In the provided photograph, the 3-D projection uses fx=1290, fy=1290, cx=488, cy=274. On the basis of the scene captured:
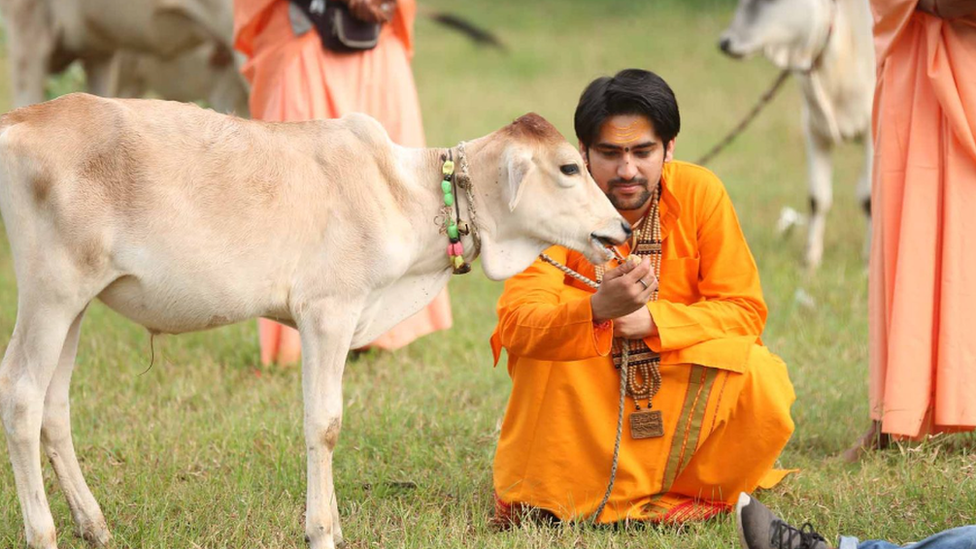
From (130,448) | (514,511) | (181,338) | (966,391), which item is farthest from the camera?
(181,338)

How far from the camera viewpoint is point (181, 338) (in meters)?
5.72

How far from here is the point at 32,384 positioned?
307 centimetres

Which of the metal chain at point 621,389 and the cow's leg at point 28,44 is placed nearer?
the metal chain at point 621,389

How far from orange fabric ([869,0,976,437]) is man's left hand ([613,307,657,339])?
102 centimetres

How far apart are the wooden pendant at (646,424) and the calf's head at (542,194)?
496 mm

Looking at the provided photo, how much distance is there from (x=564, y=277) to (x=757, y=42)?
13.8 feet

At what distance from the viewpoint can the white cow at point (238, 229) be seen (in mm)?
3018

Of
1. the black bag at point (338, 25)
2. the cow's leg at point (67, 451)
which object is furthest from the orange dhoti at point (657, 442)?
the black bag at point (338, 25)

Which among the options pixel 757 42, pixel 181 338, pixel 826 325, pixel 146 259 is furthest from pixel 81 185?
pixel 757 42

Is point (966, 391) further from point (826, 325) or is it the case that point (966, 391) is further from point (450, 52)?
point (450, 52)

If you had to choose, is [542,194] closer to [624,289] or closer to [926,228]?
[624,289]

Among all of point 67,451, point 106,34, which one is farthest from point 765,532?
point 106,34

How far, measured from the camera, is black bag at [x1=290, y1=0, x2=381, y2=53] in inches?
197

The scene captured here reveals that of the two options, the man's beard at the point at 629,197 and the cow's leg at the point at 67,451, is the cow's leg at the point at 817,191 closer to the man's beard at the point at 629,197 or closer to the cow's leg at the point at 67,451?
the man's beard at the point at 629,197
